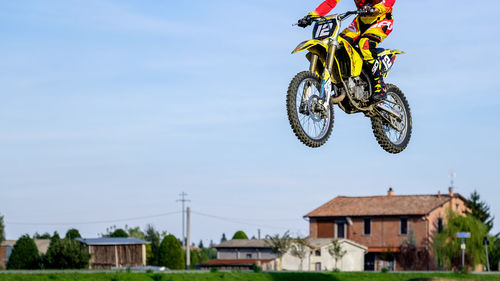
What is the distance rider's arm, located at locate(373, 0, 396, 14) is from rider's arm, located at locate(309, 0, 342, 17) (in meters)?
0.71

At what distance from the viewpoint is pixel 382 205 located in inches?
4222

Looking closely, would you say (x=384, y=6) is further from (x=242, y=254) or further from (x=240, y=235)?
(x=240, y=235)

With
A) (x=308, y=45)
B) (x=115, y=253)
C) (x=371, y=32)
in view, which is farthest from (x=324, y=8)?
(x=115, y=253)

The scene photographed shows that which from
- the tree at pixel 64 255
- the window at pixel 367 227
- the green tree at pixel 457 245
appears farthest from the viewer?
the window at pixel 367 227

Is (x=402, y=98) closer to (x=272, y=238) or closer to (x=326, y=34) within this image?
(x=326, y=34)

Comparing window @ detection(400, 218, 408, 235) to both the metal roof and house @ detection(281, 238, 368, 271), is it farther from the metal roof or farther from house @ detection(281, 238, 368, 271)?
the metal roof

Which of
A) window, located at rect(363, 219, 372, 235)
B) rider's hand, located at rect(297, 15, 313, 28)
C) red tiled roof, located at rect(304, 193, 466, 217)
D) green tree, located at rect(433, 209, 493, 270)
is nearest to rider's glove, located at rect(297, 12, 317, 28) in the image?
rider's hand, located at rect(297, 15, 313, 28)

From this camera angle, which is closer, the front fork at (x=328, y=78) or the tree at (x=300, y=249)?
the front fork at (x=328, y=78)

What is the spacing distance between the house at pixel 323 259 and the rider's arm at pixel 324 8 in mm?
86319

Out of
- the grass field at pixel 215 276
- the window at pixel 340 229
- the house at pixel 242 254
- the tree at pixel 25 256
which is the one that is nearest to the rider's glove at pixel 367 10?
the grass field at pixel 215 276

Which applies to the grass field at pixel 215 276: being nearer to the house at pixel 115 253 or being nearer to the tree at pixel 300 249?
the tree at pixel 300 249

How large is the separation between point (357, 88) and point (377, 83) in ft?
2.17

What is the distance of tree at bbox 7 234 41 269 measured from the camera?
8212cm

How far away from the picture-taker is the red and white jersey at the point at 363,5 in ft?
37.3
